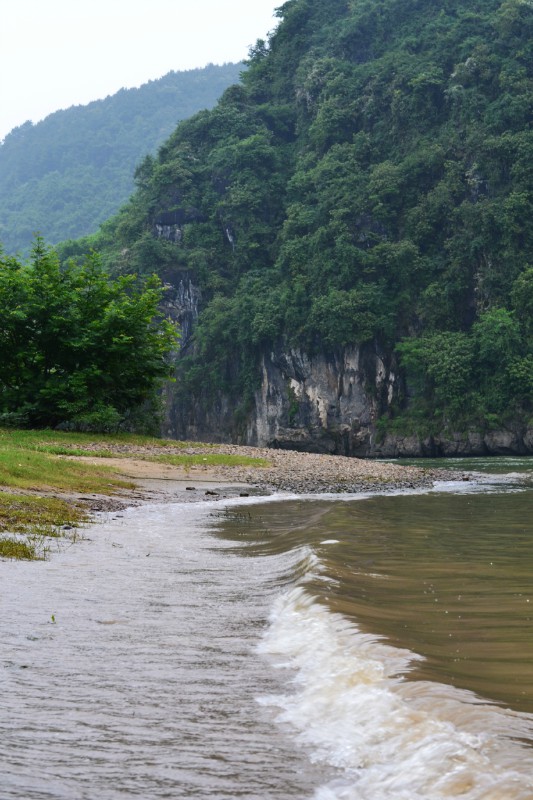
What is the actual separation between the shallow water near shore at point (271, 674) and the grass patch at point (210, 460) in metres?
14.9

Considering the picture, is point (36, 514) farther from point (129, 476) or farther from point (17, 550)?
point (129, 476)

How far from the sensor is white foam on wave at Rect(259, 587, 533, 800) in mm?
3250

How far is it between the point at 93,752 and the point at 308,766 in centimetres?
91

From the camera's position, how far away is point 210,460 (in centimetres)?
2603

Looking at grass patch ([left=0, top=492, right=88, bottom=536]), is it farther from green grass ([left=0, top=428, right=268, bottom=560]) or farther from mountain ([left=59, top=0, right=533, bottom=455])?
mountain ([left=59, top=0, right=533, bottom=455])

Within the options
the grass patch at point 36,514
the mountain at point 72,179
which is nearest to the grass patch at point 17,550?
the grass patch at point 36,514

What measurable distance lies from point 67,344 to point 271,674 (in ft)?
85.3

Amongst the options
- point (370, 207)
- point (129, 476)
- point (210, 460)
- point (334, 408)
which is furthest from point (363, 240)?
point (129, 476)

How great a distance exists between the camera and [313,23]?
8594cm

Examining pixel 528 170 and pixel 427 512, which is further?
pixel 528 170

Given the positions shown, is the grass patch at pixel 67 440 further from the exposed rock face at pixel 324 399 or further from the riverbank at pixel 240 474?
the exposed rock face at pixel 324 399

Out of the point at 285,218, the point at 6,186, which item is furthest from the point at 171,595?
the point at 6,186

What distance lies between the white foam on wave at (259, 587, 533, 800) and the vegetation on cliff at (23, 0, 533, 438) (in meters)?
53.6

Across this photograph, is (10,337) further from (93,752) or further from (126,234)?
(126,234)
